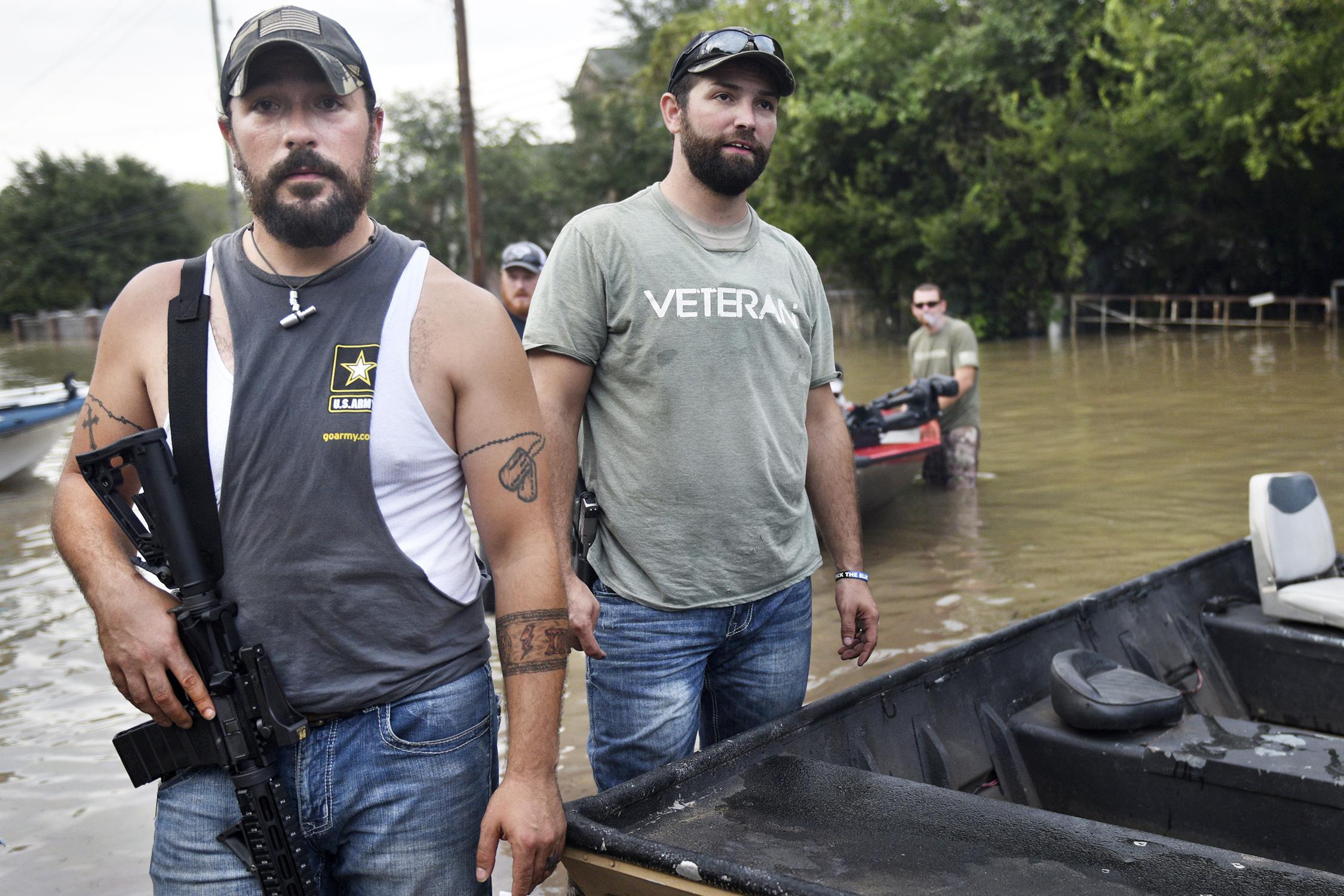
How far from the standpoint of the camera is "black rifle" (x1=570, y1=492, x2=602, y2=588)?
2.75 meters

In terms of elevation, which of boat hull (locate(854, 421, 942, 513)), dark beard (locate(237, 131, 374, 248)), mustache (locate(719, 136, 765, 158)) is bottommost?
boat hull (locate(854, 421, 942, 513))

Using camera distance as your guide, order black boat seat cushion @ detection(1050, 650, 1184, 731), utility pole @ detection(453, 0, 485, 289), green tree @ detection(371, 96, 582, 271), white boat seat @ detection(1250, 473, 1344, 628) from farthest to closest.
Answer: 1. green tree @ detection(371, 96, 582, 271)
2. utility pole @ detection(453, 0, 485, 289)
3. white boat seat @ detection(1250, 473, 1344, 628)
4. black boat seat cushion @ detection(1050, 650, 1184, 731)

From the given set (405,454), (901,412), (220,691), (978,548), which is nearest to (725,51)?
(405,454)

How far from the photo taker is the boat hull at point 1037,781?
2.18 metres

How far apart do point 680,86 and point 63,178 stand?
65.3 metres

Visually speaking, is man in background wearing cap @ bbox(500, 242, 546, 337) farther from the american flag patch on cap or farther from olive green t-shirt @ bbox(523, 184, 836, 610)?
the american flag patch on cap

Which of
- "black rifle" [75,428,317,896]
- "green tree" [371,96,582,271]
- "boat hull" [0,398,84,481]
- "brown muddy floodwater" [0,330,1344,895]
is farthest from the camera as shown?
"green tree" [371,96,582,271]

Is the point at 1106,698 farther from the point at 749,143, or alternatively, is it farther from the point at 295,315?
the point at 295,315

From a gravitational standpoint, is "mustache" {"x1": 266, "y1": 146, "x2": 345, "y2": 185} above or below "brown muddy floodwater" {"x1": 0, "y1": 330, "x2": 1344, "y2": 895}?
above

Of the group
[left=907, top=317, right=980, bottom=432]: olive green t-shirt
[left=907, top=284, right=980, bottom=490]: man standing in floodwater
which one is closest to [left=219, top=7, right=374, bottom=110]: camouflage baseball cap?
[left=907, top=284, right=980, bottom=490]: man standing in floodwater

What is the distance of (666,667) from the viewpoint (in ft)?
8.81

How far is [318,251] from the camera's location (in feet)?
6.63

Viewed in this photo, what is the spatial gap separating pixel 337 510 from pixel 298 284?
393 millimetres

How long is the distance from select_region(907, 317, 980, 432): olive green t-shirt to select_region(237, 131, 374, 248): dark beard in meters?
8.19
